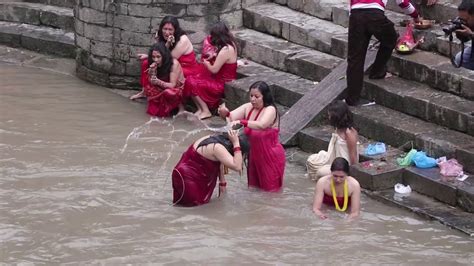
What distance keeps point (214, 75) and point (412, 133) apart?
2858 mm

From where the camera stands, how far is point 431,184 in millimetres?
9023

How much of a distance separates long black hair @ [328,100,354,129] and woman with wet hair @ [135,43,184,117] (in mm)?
2768

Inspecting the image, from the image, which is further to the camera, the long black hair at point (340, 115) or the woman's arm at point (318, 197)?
the long black hair at point (340, 115)

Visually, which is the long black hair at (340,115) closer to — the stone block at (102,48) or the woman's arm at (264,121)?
the woman's arm at (264,121)

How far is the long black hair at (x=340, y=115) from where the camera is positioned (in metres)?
9.26

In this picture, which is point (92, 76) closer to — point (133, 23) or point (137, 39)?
point (137, 39)

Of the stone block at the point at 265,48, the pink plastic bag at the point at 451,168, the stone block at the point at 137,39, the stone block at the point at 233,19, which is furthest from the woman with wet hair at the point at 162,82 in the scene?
the pink plastic bag at the point at 451,168

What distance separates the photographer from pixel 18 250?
8.00 metres

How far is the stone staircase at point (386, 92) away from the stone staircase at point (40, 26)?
287cm

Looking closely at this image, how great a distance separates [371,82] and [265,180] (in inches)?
76.6

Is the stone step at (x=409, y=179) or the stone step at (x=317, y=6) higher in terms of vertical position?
the stone step at (x=317, y=6)

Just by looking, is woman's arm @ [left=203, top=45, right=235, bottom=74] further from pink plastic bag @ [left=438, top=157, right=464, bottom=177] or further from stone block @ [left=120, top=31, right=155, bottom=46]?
pink plastic bag @ [left=438, top=157, right=464, bottom=177]

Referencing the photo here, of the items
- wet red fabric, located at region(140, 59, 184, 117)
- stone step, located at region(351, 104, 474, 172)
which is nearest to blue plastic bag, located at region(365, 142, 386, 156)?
stone step, located at region(351, 104, 474, 172)

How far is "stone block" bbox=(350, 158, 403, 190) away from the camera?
9242mm
